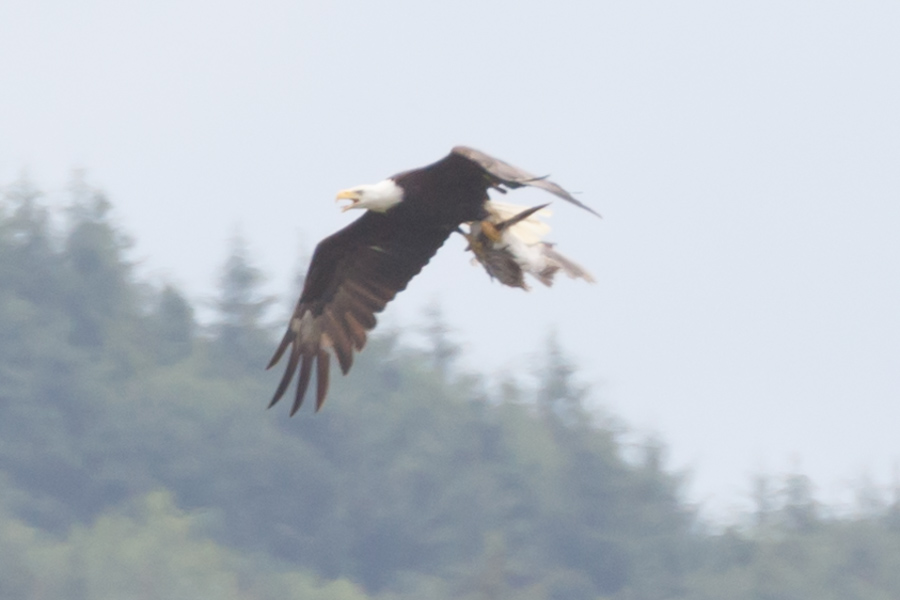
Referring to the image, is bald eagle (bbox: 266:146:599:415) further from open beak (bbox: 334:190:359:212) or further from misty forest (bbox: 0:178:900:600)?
misty forest (bbox: 0:178:900:600)

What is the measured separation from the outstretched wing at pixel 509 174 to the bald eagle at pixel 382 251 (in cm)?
11

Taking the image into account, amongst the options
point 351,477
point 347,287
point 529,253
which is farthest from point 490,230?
point 351,477

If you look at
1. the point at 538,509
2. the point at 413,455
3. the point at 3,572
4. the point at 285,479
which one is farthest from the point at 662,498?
the point at 3,572

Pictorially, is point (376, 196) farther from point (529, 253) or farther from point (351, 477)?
point (351, 477)

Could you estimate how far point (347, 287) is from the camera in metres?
8.43

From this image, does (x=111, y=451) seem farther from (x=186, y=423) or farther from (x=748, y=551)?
(x=748, y=551)

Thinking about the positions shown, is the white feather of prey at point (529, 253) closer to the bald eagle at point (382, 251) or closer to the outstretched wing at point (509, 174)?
the bald eagle at point (382, 251)

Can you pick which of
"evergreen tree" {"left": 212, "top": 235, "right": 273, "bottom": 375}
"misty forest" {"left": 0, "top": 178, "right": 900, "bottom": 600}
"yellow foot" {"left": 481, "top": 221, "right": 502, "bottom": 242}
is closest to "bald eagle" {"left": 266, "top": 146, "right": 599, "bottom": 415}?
"yellow foot" {"left": 481, "top": 221, "right": 502, "bottom": 242}

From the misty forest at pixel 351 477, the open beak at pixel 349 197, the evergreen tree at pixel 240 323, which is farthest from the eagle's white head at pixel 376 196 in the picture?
the evergreen tree at pixel 240 323

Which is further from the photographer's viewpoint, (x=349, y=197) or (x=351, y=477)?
(x=351, y=477)

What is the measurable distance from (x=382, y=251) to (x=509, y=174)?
1.94 metres

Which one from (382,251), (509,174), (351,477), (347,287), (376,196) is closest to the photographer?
(509,174)

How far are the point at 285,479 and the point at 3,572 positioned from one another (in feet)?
30.0

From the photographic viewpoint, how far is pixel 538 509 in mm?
35906
